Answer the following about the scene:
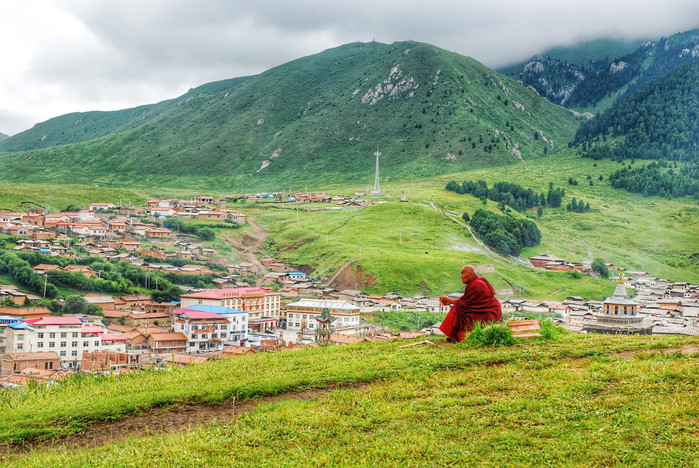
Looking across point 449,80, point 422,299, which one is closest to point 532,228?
point 422,299

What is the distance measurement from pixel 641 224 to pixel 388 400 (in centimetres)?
9713

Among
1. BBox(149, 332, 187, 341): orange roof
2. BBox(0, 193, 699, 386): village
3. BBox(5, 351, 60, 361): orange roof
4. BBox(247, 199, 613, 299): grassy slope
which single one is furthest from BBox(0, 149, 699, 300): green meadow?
BBox(5, 351, 60, 361): orange roof

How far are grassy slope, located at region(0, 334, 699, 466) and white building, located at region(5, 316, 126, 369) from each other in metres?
30.4

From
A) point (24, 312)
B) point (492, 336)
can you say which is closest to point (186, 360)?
point (492, 336)

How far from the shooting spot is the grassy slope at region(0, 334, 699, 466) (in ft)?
20.0

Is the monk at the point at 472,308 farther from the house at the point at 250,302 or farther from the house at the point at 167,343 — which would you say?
the house at the point at 250,302

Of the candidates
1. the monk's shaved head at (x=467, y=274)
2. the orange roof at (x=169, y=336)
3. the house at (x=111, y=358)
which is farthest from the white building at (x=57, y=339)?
the monk's shaved head at (x=467, y=274)

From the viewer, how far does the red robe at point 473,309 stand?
10.8 metres

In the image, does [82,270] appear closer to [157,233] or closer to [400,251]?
[157,233]

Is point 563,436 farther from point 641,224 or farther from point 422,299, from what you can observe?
point 641,224

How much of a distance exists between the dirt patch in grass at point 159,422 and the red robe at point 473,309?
10.0 feet

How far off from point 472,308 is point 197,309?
4100 centimetres

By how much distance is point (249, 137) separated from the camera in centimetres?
19825

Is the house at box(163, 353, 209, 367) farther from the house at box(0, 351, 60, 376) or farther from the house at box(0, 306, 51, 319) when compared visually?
the house at box(0, 306, 51, 319)
